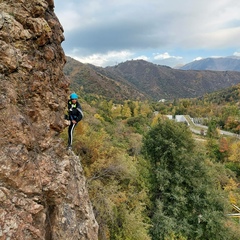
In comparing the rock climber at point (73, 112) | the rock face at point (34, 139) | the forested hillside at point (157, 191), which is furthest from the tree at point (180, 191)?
the rock climber at point (73, 112)

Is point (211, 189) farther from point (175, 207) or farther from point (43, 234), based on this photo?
point (43, 234)

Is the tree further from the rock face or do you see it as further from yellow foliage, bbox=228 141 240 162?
yellow foliage, bbox=228 141 240 162

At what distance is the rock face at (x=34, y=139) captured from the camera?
672 cm

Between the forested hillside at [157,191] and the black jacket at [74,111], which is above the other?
the black jacket at [74,111]

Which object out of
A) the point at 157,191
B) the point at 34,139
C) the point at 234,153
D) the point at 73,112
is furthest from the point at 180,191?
the point at 234,153

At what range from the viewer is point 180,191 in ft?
59.3

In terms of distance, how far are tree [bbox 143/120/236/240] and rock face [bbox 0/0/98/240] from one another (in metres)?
9.81

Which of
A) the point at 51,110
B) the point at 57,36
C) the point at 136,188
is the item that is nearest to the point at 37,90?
the point at 51,110

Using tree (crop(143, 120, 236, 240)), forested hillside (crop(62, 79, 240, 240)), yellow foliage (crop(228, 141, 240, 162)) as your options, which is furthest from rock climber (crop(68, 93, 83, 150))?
yellow foliage (crop(228, 141, 240, 162))

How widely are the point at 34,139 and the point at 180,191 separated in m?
14.0

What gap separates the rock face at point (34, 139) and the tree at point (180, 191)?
386 inches

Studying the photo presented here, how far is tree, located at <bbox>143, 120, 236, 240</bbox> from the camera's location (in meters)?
17.0

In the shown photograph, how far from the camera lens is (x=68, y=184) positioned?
8.87 meters

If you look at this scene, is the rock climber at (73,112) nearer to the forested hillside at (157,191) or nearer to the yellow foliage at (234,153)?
the forested hillside at (157,191)
